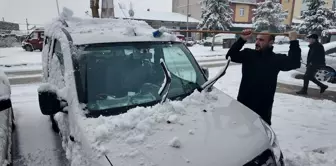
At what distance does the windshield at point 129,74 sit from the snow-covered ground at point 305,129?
1921mm

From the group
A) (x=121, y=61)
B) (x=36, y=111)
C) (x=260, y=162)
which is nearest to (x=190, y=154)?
(x=260, y=162)

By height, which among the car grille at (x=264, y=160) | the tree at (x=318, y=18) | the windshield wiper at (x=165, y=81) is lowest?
the car grille at (x=264, y=160)

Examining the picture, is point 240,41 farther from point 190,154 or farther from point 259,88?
point 190,154

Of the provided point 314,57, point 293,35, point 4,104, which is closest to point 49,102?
point 4,104

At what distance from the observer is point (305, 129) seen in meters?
5.21

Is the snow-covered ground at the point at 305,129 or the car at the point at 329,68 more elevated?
the car at the point at 329,68

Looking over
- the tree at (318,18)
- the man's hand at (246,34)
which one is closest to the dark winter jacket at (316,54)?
the man's hand at (246,34)

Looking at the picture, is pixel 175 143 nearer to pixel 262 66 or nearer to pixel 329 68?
pixel 262 66

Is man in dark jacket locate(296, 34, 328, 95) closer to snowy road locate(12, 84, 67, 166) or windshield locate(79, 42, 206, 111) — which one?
windshield locate(79, 42, 206, 111)

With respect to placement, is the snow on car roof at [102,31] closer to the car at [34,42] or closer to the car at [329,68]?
the car at [329,68]

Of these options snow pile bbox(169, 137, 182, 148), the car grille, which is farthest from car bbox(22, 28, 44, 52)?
the car grille

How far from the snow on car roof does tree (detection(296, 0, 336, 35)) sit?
2763 centimetres

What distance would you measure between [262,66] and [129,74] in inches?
64.3

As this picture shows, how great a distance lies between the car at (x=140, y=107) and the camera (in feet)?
6.73
